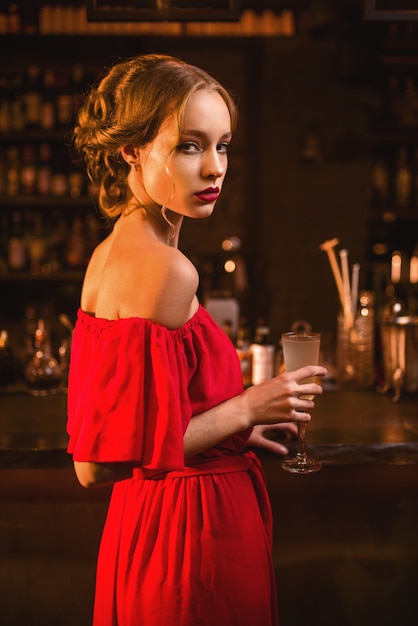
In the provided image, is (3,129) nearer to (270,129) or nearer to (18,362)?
(270,129)

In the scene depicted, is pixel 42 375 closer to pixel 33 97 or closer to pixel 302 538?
pixel 302 538

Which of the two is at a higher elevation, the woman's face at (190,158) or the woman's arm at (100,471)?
the woman's face at (190,158)

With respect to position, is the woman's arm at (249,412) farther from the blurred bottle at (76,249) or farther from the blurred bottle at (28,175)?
the blurred bottle at (28,175)

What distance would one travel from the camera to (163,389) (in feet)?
3.42

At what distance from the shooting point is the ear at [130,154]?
1.14 m

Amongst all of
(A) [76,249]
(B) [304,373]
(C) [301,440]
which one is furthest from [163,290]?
(A) [76,249]

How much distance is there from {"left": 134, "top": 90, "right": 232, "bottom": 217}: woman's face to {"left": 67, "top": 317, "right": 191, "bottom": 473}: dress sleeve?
9.4 inches

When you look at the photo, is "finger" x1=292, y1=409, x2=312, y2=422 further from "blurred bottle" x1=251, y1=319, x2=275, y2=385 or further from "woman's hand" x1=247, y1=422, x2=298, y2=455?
"blurred bottle" x1=251, y1=319, x2=275, y2=385

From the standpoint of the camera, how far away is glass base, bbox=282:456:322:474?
4.81 ft

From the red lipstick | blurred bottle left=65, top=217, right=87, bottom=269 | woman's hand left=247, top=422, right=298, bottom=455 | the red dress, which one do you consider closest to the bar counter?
woman's hand left=247, top=422, right=298, bottom=455

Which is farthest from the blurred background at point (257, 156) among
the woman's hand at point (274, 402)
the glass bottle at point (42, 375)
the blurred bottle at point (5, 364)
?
the woman's hand at point (274, 402)

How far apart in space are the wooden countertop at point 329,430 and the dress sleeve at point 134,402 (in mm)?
682

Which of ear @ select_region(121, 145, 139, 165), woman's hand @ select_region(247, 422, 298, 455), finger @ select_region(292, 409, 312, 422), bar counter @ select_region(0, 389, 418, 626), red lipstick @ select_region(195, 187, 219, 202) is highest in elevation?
ear @ select_region(121, 145, 139, 165)

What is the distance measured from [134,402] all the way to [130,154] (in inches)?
17.2
